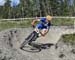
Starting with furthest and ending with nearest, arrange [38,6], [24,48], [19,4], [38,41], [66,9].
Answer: [19,4], [38,6], [66,9], [38,41], [24,48]

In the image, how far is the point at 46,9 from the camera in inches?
2778

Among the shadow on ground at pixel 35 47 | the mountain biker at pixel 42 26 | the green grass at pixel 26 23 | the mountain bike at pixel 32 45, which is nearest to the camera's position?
the mountain biker at pixel 42 26

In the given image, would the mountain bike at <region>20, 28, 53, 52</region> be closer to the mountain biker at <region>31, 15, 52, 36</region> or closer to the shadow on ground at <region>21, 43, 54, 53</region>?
the shadow on ground at <region>21, 43, 54, 53</region>

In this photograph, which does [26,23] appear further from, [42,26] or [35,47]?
[42,26]

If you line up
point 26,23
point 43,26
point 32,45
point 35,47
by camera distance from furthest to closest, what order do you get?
point 26,23 → point 32,45 → point 35,47 → point 43,26

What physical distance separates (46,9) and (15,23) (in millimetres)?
39830

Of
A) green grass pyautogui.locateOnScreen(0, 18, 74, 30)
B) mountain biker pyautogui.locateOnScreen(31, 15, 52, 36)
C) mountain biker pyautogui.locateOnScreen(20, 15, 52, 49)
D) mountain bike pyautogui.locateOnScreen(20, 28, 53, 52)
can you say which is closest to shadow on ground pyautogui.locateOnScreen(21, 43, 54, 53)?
mountain bike pyautogui.locateOnScreen(20, 28, 53, 52)

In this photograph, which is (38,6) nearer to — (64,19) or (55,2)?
(55,2)

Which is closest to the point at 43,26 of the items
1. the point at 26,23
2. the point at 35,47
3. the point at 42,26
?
the point at 42,26

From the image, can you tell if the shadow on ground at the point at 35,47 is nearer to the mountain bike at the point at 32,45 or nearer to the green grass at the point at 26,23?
the mountain bike at the point at 32,45

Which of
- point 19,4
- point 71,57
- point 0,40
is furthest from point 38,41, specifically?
point 19,4

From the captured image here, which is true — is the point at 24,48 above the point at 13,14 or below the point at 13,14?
above

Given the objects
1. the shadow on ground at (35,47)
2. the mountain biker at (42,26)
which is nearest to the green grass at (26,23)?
the shadow on ground at (35,47)

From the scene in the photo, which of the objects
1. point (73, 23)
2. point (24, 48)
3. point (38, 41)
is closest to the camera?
point (24, 48)
